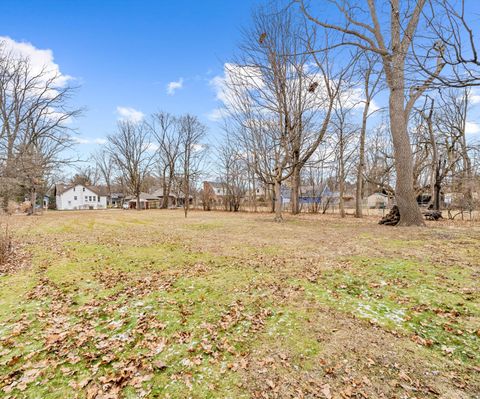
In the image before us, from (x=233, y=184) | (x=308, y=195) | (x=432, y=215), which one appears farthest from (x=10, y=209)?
(x=432, y=215)

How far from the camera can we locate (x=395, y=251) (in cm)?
580

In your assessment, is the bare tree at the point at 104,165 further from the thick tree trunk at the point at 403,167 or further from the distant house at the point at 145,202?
the thick tree trunk at the point at 403,167

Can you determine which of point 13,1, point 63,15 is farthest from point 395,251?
point 13,1

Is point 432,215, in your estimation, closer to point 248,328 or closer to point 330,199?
point 330,199

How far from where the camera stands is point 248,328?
2.94 metres

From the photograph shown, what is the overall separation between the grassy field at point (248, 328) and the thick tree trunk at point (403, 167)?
4172 mm

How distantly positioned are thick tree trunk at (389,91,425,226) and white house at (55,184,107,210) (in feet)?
168

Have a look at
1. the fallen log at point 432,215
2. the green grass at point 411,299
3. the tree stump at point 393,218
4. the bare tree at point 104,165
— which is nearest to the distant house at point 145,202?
the bare tree at point 104,165

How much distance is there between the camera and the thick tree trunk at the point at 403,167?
31.4 ft

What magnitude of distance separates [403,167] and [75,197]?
51989 mm


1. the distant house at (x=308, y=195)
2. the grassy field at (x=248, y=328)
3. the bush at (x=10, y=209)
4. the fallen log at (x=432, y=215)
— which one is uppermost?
the distant house at (x=308, y=195)

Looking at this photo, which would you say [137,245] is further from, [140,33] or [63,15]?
[140,33]

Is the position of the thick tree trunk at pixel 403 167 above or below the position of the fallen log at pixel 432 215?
above

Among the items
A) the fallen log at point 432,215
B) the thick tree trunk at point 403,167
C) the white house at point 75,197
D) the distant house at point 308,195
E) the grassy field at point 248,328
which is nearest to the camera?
the grassy field at point 248,328
